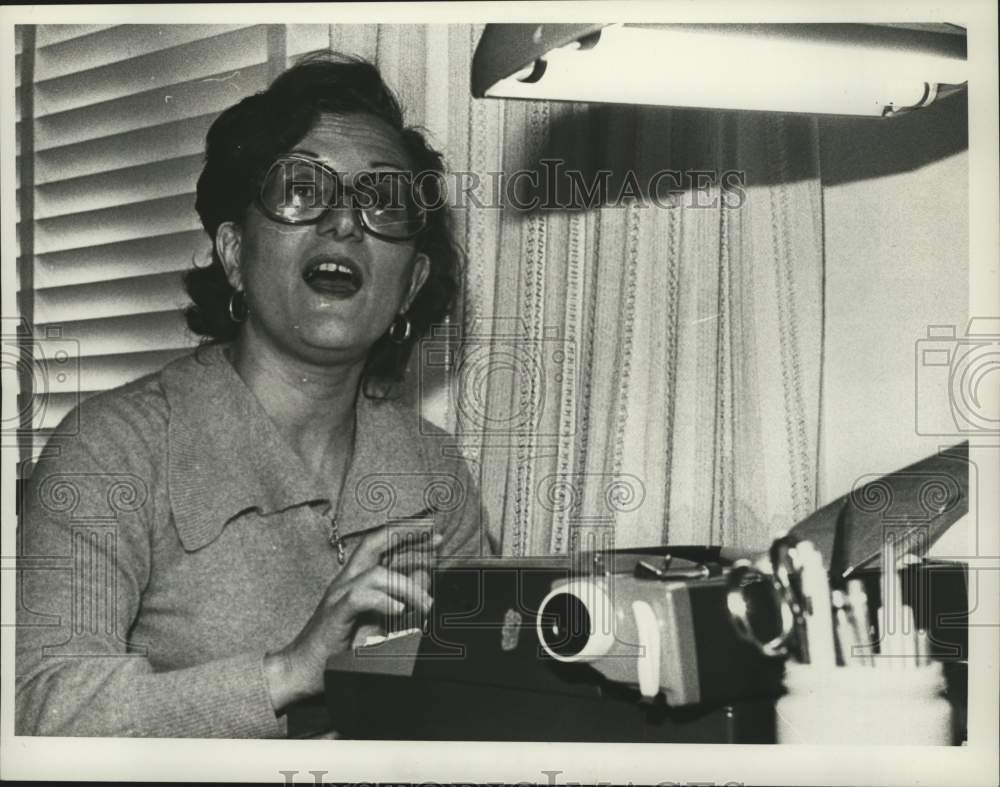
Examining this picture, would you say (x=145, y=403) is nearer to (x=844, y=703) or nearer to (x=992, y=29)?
(x=844, y=703)

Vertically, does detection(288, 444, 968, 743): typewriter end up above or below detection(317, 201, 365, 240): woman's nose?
A: below

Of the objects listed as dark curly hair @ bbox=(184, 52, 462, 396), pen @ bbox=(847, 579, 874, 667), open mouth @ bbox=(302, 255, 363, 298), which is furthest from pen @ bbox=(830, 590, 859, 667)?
open mouth @ bbox=(302, 255, 363, 298)

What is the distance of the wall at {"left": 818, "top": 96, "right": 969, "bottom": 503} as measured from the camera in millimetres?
1286

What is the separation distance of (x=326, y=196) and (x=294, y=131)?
0.09 m

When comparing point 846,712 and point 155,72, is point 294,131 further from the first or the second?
point 846,712

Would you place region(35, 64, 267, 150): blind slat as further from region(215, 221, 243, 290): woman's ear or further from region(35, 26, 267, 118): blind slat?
region(215, 221, 243, 290): woman's ear

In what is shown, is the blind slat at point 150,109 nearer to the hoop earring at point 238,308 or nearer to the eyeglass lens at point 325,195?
the eyeglass lens at point 325,195

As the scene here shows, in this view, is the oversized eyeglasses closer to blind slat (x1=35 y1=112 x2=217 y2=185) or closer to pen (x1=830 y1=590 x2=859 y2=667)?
blind slat (x1=35 y1=112 x2=217 y2=185)

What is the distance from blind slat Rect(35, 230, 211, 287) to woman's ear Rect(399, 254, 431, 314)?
228 millimetres

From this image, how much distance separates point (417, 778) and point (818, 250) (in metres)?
0.73

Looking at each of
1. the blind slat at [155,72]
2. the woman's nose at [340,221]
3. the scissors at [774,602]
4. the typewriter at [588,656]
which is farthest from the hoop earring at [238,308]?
the scissors at [774,602]
